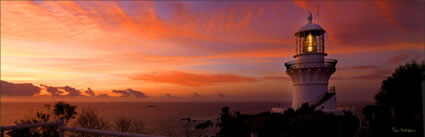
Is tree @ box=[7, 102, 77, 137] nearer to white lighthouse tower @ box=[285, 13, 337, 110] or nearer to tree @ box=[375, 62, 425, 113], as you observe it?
white lighthouse tower @ box=[285, 13, 337, 110]

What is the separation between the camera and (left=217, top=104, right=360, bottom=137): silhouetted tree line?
42.0 ft

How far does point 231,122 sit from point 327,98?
584 centimetres

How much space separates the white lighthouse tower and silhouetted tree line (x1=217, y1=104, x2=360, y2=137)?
39.7 inches

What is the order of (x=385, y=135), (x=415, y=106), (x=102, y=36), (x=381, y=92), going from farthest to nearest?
(x=381, y=92)
(x=415, y=106)
(x=385, y=135)
(x=102, y=36)

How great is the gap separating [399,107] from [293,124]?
1616 cm

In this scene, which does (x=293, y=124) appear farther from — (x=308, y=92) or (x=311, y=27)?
(x=311, y=27)

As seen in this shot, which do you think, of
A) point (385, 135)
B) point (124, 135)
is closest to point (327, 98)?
point (385, 135)

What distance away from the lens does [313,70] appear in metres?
17.8

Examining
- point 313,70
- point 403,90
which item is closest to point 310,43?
point 313,70

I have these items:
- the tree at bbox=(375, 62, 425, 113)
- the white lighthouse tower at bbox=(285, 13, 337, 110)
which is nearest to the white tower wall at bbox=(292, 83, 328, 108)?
the white lighthouse tower at bbox=(285, 13, 337, 110)

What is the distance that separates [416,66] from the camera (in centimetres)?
2506

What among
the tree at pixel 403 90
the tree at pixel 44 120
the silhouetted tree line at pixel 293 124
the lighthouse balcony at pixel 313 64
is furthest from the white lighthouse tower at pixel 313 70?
the tree at pixel 44 120

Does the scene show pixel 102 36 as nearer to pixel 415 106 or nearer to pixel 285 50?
pixel 285 50

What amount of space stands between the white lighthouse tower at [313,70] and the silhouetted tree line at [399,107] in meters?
4.41
